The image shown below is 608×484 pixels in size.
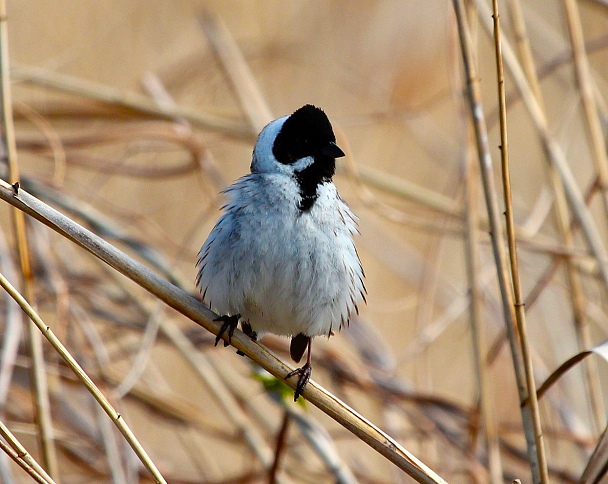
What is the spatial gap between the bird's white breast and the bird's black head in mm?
55

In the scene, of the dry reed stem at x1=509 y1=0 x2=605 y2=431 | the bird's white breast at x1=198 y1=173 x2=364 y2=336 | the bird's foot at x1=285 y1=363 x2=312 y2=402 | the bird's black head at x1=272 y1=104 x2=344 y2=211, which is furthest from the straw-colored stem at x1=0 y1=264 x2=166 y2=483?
the dry reed stem at x1=509 y1=0 x2=605 y2=431

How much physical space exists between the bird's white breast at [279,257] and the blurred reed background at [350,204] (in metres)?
0.28

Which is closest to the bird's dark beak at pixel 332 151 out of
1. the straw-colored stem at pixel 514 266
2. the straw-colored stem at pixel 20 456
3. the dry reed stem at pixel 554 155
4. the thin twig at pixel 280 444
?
the straw-colored stem at pixel 514 266

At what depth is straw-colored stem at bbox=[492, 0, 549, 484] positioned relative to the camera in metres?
1.96

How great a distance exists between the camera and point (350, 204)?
457 cm

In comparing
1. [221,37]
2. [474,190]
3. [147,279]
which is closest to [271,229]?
[147,279]

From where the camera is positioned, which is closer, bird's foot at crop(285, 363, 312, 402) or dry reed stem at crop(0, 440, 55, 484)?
dry reed stem at crop(0, 440, 55, 484)

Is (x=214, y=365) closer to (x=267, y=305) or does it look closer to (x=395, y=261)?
(x=267, y=305)

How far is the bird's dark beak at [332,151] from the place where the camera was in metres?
2.57

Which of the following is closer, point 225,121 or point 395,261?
point 225,121

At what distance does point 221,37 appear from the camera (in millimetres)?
4121

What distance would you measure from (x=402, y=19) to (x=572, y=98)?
231 cm

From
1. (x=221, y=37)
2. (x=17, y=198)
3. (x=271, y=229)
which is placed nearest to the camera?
(x=17, y=198)

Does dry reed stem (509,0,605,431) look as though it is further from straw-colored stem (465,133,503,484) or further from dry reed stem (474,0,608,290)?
straw-colored stem (465,133,503,484)
